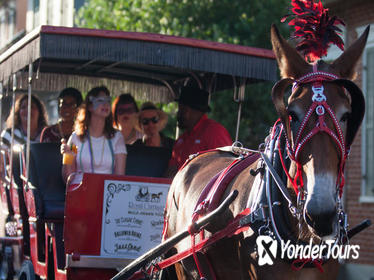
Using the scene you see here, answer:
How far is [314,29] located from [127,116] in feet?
14.9

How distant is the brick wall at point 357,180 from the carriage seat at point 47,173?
5510 mm

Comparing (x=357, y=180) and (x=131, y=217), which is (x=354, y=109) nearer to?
(x=131, y=217)

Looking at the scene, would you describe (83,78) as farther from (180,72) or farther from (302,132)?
(302,132)

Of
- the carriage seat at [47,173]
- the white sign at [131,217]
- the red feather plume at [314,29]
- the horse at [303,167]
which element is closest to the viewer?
the horse at [303,167]

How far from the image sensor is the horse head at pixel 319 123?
10.6ft

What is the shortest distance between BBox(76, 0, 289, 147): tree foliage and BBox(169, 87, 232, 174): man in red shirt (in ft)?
12.8

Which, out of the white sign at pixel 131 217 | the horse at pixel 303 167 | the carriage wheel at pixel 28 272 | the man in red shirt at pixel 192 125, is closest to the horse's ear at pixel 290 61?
the horse at pixel 303 167

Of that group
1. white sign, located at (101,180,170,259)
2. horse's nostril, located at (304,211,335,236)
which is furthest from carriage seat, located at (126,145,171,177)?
horse's nostril, located at (304,211,335,236)

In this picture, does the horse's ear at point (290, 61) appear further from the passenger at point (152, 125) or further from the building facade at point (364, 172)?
the building facade at point (364, 172)

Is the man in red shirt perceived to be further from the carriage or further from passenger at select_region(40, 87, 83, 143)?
passenger at select_region(40, 87, 83, 143)

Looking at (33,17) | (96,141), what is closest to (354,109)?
(96,141)

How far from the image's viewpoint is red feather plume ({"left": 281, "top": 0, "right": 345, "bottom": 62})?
3.81m

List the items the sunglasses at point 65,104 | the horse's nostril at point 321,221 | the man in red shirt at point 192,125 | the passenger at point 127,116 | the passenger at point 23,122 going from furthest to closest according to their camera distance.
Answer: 1. the passenger at point 23,122
2. the passenger at point 127,116
3. the sunglasses at point 65,104
4. the man in red shirt at point 192,125
5. the horse's nostril at point 321,221

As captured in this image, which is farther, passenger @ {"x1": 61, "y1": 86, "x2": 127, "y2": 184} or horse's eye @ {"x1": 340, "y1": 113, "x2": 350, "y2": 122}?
passenger @ {"x1": 61, "y1": 86, "x2": 127, "y2": 184}
